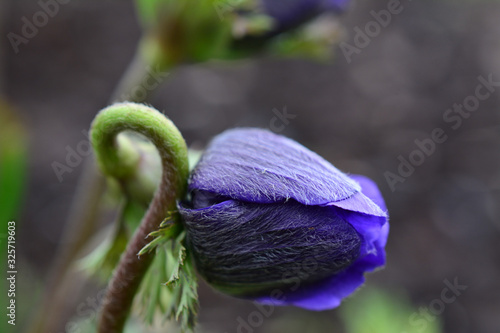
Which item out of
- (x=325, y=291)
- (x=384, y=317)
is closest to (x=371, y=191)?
(x=325, y=291)

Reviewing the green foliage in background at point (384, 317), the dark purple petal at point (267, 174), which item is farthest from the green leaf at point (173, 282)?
the green foliage in background at point (384, 317)

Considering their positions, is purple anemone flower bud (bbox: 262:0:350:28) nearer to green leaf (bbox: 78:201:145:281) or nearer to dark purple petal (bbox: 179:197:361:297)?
green leaf (bbox: 78:201:145:281)

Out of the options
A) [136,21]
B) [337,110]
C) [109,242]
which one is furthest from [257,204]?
[136,21]

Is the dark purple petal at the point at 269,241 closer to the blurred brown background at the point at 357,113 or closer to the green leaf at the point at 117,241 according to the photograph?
the green leaf at the point at 117,241

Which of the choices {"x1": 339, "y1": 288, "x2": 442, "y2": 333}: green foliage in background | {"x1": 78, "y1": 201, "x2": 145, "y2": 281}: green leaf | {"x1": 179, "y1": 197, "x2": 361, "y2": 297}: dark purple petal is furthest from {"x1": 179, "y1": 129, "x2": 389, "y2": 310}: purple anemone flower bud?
{"x1": 339, "y1": 288, "x2": 442, "y2": 333}: green foliage in background

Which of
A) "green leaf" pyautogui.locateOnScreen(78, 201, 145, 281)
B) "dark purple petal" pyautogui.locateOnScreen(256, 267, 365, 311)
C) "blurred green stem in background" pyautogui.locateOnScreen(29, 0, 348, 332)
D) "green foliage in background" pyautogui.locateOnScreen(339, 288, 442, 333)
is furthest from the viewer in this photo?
"green foliage in background" pyautogui.locateOnScreen(339, 288, 442, 333)

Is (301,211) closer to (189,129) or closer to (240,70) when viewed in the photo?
(189,129)
